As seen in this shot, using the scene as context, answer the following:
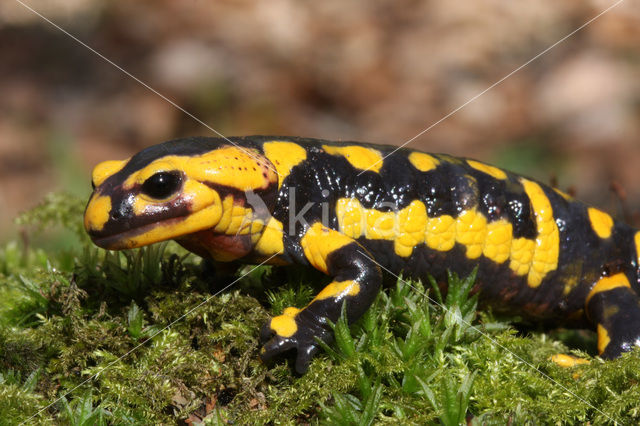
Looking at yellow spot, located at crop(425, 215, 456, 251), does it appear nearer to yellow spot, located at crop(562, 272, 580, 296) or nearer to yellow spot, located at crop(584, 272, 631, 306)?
yellow spot, located at crop(562, 272, 580, 296)

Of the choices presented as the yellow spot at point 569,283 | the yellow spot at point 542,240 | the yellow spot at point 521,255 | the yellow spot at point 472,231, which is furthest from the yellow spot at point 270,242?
the yellow spot at point 569,283

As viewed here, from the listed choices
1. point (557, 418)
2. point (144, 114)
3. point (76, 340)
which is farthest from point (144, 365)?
point (144, 114)

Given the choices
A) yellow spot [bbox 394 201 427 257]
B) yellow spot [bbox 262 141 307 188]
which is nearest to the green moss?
yellow spot [bbox 394 201 427 257]

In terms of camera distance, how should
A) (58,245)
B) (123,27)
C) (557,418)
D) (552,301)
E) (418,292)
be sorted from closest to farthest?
(557,418), (418,292), (552,301), (58,245), (123,27)

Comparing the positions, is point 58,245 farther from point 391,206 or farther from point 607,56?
point 607,56

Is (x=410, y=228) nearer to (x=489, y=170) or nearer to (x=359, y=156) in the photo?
(x=359, y=156)

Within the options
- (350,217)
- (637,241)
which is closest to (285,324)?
(350,217)

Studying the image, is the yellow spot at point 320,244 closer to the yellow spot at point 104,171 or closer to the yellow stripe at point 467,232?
Answer: the yellow stripe at point 467,232
